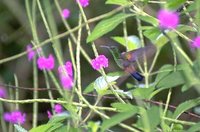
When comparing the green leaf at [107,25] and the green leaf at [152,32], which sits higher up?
the green leaf at [107,25]

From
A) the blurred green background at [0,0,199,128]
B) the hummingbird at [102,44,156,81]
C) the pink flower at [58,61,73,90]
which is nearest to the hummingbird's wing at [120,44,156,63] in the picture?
the hummingbird at [102,44,156,81]

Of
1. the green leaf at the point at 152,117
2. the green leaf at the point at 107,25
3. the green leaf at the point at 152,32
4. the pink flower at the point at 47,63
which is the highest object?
the green leaf at the point at 107,25

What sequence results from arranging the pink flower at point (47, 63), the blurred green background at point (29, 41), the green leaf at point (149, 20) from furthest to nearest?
the blurred green background at point (29, 41)
the pink flower at point (47, 63)
the green leaf at point (149, 20)

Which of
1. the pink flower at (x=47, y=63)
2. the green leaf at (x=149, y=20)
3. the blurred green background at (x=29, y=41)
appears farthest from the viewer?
the blurred green background at (x=29, y=41)

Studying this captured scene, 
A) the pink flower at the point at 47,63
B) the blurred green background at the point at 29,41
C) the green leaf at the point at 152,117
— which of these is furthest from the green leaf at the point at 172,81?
the blurred green background at the point at 29,41

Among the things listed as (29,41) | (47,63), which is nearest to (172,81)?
(47,63)

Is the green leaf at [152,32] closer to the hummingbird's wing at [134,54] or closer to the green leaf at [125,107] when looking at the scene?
the hummingbird's wing at [134,54]

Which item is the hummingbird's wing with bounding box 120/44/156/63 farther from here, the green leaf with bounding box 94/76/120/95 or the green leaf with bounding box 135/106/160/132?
the green leaf with bounding box 135/106/160/132

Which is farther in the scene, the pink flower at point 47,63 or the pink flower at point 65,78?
the pink flower at point 47,63

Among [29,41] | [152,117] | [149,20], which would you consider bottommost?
[29,41]

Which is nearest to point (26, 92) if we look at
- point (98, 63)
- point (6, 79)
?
point (6, 79)

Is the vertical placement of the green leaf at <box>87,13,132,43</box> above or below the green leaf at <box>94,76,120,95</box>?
above

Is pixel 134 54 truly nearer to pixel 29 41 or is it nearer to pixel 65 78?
pixel 65 78
